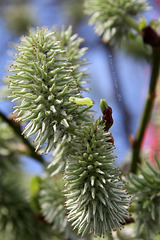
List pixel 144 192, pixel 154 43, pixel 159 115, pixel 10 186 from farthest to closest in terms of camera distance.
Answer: pixel 159 115 → pixel 10 186 → pixel 154 43 → pixel 144 192

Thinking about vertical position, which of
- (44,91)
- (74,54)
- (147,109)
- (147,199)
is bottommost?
(147,199)

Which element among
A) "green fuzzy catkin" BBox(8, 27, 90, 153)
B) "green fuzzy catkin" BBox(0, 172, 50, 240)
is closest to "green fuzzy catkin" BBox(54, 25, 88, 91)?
"green fuzzy catkin" BBox(8, 27, 90, 153)

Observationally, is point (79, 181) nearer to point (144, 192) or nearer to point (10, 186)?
point (144, 192)

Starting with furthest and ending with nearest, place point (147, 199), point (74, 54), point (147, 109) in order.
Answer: point (147, 109)
point (74, 54)
point (147, 199)

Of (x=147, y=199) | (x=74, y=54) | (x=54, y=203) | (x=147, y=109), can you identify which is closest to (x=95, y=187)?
(x=147, y=199)

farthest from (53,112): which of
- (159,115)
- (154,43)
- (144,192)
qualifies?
(159,115)

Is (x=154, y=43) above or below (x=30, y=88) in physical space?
above

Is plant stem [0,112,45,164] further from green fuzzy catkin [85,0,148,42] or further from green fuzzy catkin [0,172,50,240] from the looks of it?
green fuzzy catkin [85,0,148,42]

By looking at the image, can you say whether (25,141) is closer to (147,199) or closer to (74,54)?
(74,54)
